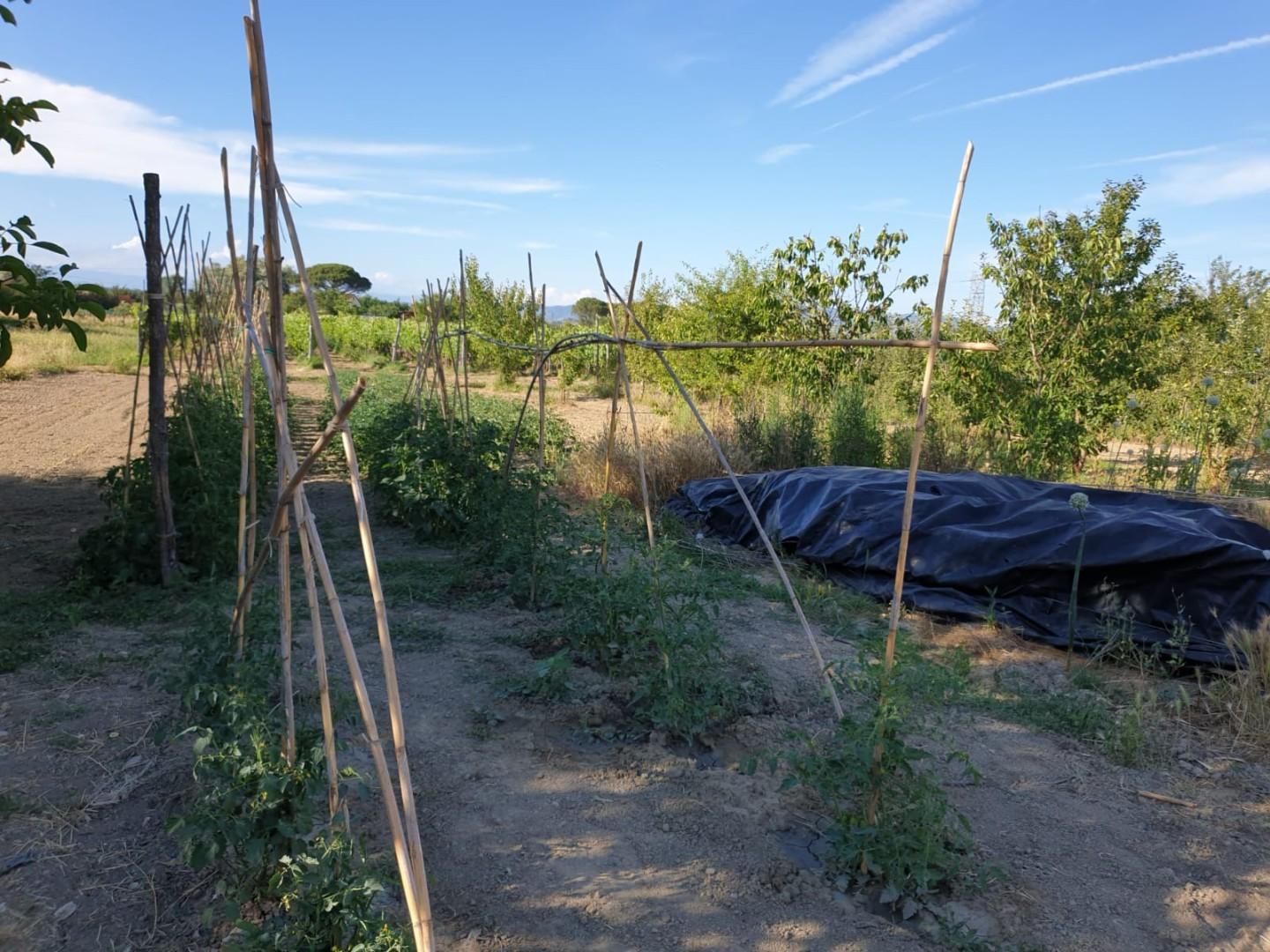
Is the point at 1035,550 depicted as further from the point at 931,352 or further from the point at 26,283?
the point at 26,283

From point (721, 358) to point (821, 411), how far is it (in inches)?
153

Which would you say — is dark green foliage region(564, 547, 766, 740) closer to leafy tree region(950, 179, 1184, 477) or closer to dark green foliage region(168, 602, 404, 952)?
dark green foliage region(168, 602, 404, 952)

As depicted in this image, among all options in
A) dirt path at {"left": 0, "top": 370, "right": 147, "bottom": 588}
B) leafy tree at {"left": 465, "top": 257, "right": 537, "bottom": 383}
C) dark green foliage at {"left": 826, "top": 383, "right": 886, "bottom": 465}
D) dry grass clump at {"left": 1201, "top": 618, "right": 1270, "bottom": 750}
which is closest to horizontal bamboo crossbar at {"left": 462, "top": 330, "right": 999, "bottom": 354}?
dry grass clump at {"left": 1201, "top": 618, "right": 1270, "bottom": 750}

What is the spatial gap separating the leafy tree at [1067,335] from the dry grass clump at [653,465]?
2.48 m

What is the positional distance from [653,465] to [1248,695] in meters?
4.63

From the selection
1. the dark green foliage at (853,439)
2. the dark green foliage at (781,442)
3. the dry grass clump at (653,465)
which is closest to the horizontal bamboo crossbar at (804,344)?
the dry grass clump at (653,465)

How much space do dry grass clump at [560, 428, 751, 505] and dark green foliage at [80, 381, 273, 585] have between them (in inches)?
112

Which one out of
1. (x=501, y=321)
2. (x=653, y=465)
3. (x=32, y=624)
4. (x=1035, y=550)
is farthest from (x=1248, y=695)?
(x=501, y=321)

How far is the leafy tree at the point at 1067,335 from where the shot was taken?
7.47m

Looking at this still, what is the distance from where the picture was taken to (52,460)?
8.30 meters

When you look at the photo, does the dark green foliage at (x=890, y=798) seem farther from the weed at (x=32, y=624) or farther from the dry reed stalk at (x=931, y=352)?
the weed at (x=32, y=624)

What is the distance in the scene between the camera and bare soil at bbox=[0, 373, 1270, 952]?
2186mm

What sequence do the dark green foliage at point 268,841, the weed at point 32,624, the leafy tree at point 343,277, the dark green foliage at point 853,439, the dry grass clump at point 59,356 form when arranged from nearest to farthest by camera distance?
the dark green foliage at point 268,841
the weed at point 32,624
the dark green foliage at point 853,439
the dry grass clump at point 59,356
the leafy tree at point 343,277

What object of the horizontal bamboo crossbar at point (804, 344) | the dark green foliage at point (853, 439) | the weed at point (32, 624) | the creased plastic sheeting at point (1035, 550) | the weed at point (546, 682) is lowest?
the weed at point (32, 624)
